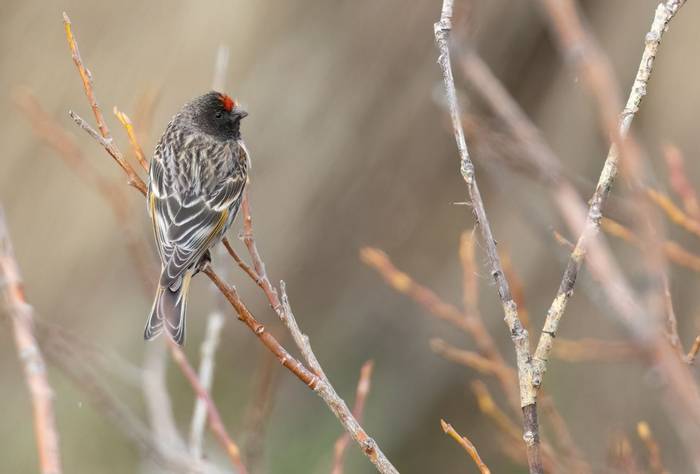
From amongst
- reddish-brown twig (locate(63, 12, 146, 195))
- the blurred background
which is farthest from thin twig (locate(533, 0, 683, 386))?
the blurred background

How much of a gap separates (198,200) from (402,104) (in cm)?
229

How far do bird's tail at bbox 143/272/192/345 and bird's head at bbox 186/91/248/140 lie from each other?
1017 millimetres

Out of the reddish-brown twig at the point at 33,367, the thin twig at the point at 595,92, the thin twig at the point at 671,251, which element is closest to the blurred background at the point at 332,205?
the thin twig at the point at 671,251

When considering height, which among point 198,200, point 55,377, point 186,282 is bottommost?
point 55,377

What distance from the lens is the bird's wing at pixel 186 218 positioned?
141 inches

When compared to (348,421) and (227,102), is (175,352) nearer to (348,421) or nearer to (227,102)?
(348,421)

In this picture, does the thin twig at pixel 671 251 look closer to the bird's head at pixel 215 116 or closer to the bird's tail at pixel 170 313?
the bird's tail at pixel 170 313

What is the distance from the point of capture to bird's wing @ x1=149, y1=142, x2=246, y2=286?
141 inches

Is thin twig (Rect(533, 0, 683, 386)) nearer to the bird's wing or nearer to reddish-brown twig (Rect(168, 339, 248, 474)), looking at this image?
reddish-brown twig (Rect(168, 339, 248, 474))

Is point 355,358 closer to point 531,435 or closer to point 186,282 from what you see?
point 186,282

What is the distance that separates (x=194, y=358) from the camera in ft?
20.8

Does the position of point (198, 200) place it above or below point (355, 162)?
below

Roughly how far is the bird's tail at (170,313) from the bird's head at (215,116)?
3.34ft

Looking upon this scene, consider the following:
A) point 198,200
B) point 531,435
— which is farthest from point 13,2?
point 531,435
